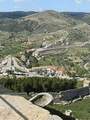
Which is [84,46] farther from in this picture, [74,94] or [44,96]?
[44,96]

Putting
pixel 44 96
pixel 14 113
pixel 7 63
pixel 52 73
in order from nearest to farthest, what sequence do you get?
pixel 14 113, pixel 44 96, pixel 52 73, pixel 7 63

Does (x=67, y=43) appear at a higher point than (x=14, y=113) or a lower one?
lower

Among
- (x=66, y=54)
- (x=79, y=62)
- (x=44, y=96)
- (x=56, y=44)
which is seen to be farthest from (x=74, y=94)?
(x=56, y=44)

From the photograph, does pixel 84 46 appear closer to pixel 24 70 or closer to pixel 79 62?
pixel 79 62

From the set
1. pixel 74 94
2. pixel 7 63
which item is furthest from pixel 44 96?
pixel 7 63

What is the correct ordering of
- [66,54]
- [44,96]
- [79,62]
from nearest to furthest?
[44,96] < [79,62] < [66,54]

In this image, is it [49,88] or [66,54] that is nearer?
[49,88]

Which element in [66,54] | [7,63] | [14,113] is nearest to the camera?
[14,113]

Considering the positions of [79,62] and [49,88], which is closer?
[49,88]

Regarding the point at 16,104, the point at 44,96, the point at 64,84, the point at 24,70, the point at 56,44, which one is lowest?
the point at 56,44
